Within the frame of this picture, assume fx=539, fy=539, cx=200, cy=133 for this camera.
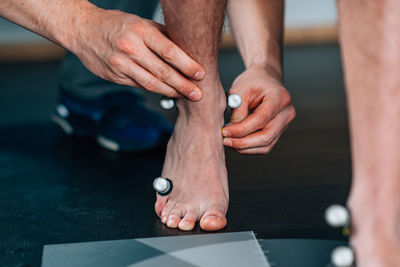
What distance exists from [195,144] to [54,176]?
1.50 ft

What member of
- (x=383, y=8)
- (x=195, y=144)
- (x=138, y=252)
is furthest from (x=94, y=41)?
(x=383, y=8)

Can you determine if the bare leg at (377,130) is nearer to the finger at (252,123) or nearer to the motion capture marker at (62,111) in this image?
the finger at (252,123)

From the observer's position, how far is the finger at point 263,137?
1.09 m

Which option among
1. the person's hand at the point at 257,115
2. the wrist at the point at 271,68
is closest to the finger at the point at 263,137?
the person's hand at the point at 257,115

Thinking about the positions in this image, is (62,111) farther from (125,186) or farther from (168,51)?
(168,51)

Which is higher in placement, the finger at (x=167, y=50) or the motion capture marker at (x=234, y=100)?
the finger at (x=167, y=50)

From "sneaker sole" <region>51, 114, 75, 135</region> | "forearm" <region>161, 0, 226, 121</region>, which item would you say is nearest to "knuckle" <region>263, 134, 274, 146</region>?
"forearm" <region>161, 0, 226, 121</region>

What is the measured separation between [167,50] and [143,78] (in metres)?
0.07

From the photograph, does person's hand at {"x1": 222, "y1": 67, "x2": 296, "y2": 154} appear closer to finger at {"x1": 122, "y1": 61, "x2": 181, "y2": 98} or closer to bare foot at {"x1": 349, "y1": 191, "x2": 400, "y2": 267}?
finger at {"x1": 122, "y1": 61, "x2": 181, "y2": 98}

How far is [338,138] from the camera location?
1614mm

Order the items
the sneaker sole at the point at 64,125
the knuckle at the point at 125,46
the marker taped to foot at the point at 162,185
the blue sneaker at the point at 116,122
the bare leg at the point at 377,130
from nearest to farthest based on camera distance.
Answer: the bare leg at the point at 377,130 < the knuckle at the point at 125,46 < the marker taped to foot at the point at 162,185 < the blue sneaker at the point at 116,122 < the sneaker sole at the point at 64,125

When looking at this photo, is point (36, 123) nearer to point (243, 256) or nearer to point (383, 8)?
point (243, 256)

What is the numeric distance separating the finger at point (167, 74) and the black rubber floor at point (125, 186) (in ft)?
0.84

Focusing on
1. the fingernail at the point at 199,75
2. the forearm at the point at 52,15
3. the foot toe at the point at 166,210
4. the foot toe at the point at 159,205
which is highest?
the forearm at the point at 52,15
